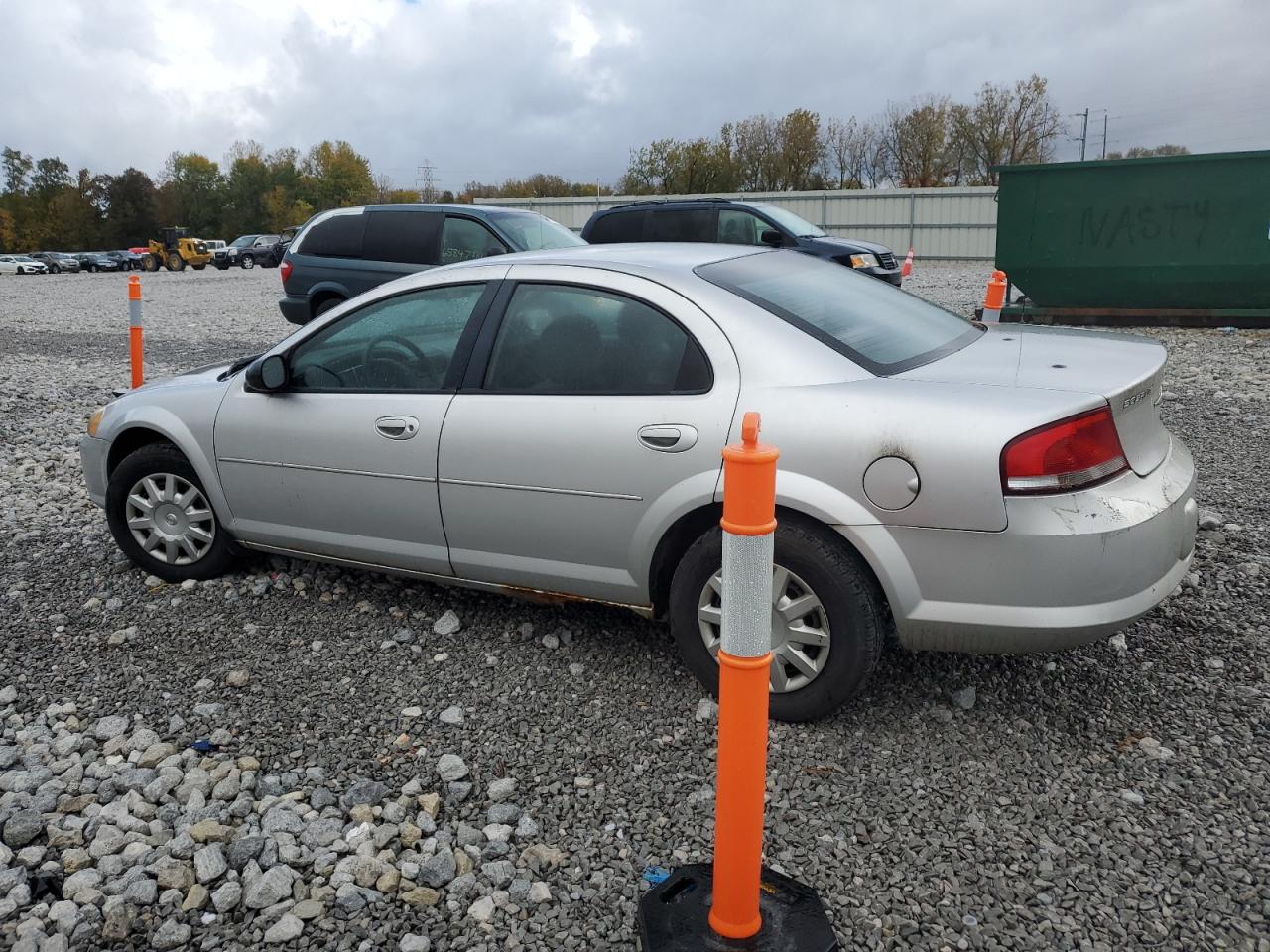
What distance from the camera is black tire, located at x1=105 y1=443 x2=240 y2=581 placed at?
4.59 meters

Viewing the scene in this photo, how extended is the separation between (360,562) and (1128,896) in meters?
2.98

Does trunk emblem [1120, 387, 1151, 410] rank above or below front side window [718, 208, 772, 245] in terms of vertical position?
below

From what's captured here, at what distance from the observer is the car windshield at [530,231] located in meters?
10.3

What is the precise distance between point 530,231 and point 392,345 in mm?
6848

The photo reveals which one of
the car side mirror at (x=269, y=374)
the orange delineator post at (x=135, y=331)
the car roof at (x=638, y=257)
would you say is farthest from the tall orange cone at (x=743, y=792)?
the orange delineator post at (x=135, y=331)

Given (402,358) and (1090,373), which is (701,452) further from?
(402,358)

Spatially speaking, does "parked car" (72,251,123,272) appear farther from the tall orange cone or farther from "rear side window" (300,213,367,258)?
the tall orange cone

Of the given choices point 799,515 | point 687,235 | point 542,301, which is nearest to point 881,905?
point 799,515

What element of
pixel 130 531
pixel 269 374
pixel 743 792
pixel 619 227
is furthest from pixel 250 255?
pixel 743 792

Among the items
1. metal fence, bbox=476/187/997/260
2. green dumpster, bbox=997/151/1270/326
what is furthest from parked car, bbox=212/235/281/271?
green dumpster, bbox=997/151/1270/326

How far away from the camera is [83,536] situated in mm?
5469

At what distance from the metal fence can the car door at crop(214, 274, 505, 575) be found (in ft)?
90.3

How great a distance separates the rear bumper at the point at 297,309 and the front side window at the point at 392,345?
23.3 ft

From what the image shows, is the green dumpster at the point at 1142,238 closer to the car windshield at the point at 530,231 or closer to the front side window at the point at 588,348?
the car windshield at the point at 530,231
